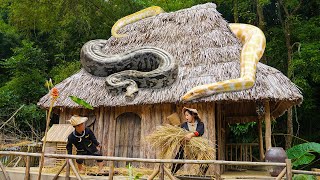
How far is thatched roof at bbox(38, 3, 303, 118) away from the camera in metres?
8.18

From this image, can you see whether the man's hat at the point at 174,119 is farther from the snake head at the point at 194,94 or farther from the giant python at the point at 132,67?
the giant python at the point at 132,67

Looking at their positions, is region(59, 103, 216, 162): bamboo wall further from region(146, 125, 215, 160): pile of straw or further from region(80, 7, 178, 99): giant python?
region(146, 125, 215, 160): pile of straw

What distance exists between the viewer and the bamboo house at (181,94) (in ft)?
27.1

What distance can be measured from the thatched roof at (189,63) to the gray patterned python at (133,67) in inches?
8.7

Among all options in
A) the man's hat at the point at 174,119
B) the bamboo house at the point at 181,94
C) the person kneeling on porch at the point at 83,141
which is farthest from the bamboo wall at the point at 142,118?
the person kneeling on porch at the point at 83,141

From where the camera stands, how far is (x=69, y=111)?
9.69 meters

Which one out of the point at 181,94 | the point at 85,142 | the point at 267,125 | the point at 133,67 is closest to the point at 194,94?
the point at 181,94

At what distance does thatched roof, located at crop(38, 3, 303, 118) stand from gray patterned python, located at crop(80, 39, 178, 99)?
0.73ft

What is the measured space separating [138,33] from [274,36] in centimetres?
855

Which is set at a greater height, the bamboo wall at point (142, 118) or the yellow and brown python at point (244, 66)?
the yellow and brown python at point (244, 66)

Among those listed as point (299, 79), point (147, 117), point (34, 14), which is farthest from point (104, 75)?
point (34, 14)

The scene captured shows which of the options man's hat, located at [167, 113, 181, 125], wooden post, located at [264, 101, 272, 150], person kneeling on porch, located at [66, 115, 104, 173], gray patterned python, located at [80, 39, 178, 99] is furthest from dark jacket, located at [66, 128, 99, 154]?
wooden post, located at [264, 101, 272, 150]

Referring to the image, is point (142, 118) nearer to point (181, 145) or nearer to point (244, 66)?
point (244, 66)

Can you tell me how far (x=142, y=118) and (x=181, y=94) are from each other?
1290mm
